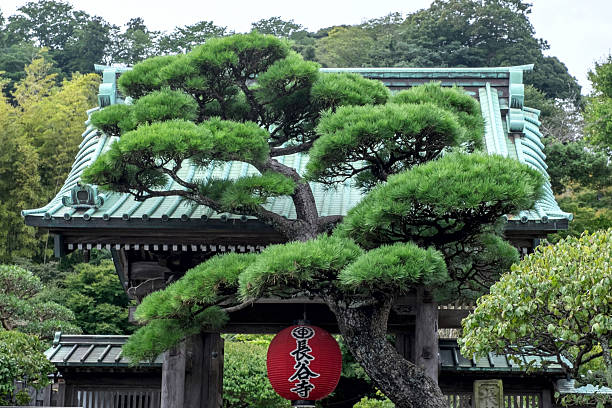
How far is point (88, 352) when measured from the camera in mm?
11000

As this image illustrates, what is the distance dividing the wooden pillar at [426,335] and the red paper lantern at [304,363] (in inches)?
37.9

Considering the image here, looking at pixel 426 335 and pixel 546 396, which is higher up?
pixel 426 335

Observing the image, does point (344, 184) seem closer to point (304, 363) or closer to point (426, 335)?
point (304, 363)

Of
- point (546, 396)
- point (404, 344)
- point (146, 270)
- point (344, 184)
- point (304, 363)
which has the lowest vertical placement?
point (546, 396)

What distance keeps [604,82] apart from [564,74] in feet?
73.1

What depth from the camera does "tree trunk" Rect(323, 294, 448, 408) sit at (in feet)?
20.6

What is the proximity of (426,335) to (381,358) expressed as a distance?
65.6 inches

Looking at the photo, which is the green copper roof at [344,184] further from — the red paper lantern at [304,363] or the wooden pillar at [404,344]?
the wooden pillar at [404,344]

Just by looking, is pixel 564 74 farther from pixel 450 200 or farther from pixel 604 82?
pixel 450 200

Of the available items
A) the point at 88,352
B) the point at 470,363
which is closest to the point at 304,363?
the point at 470,363

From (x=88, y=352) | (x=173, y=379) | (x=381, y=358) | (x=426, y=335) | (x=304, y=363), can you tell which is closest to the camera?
(x=381, y=358)

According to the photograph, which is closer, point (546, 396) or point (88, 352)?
point (546, 396)

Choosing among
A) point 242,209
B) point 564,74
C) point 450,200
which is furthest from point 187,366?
point 564,74

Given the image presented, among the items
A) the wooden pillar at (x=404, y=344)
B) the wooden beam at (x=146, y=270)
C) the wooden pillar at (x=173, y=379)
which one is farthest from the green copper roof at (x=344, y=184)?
the wooden pillar at (x=404, y=344)
